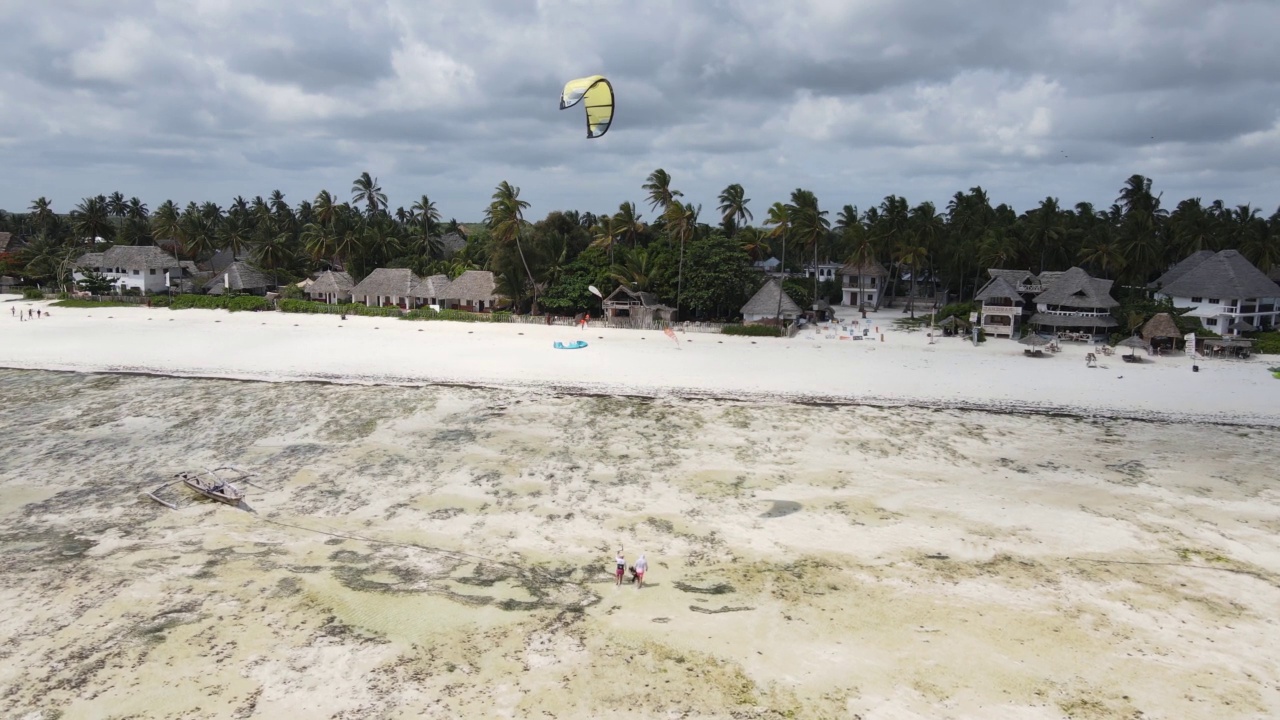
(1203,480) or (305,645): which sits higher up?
(1203,480)

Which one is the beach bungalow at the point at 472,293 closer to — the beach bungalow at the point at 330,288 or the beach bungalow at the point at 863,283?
the beach bungalow at the point at 330,288

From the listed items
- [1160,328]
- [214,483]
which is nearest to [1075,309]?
[1160,328]

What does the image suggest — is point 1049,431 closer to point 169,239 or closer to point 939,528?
point 939,528

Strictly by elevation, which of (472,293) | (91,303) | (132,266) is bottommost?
(91,303)

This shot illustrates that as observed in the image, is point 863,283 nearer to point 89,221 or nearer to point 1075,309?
point 1075,309

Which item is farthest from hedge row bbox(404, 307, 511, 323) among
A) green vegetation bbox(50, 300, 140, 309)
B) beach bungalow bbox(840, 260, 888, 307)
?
beach bungalow bbox(840, 260, 888, 307)

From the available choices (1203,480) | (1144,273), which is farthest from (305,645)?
(1144,273)

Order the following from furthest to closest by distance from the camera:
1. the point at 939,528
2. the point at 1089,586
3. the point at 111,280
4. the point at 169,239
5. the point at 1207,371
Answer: the point at 169,239
the point at 111,280
the point at 1207,371
the point at 939,528
the point at 1089,586
